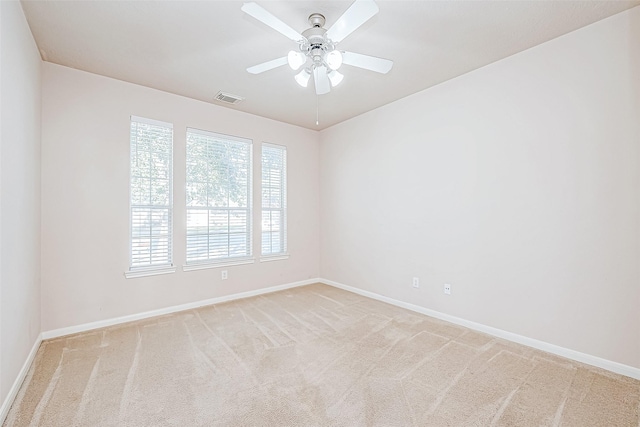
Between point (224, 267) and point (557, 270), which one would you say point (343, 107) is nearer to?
point (224, 267)

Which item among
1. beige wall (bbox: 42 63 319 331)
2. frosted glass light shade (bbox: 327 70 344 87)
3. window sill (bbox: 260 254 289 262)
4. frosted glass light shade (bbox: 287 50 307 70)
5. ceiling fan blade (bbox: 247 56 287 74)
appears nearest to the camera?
frosted glass light shade (bbox: 287 50 307 70)

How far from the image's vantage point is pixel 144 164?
3539mm

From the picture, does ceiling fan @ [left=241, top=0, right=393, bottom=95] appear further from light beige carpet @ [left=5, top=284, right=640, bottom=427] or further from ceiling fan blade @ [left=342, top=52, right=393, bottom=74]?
light beige carpet @ [left=5, top=284, right=640, bottom=427]

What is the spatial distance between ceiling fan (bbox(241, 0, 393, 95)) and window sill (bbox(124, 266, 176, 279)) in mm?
2685

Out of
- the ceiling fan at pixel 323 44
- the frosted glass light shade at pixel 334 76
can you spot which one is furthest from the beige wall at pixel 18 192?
the frosted glass light shade at pixel 334 76

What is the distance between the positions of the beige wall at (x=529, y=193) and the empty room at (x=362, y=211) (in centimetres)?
2

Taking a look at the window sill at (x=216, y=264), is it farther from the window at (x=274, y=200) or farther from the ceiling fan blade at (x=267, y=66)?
the ceiling fan blade at (x=267, y=66)

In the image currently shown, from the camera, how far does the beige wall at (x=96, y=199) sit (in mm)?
2984

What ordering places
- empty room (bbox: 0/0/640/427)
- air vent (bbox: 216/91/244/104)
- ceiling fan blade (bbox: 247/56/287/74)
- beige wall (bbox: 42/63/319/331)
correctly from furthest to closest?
air vent (bbox: 216/91/244/104) < beige wall (bbox: 42/63/319/331) < ceiling fan blade (bbox: 247/56/287/74) < empty room (bbox: 0/0/640/427)

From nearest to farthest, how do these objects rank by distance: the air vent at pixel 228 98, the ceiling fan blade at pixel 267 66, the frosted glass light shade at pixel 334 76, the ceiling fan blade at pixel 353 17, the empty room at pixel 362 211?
the ceiling fan blade at pixel 353 17
the empty room at pixel 362 211
the ceiling fan blade at pixel 267 66
the frosted glass light shade at pixel 334 76
the air vent at pixel 228 98

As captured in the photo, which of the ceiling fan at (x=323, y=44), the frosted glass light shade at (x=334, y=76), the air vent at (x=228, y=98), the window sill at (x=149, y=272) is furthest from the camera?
the air vent at (x=228, y=98)

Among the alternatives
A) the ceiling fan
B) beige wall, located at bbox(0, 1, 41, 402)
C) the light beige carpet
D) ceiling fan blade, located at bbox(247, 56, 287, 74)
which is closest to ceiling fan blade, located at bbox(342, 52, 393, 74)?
the ceiling fan

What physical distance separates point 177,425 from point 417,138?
12.0 feet

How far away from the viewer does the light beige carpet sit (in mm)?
1816
